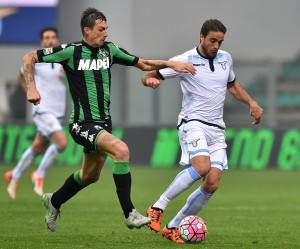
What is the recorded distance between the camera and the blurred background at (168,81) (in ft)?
82.1

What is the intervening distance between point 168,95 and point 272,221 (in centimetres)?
1461

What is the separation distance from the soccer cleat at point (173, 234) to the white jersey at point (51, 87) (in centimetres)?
638

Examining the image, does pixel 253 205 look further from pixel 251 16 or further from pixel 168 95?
pixel 251 16

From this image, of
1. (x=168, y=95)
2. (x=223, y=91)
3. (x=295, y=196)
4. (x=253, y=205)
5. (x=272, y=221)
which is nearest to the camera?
(x=223, y=91)

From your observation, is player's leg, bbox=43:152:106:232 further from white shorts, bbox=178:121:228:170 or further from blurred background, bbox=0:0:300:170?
blurred background, bbox=0:0:300:170

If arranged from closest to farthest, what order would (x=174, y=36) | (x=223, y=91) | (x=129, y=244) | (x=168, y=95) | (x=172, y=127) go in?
1. (x=129, y=244)
2. (x=223, y=91)
3. (x=172, y=127)
4. (x=168, y=95)
5. (x=174, y=36)

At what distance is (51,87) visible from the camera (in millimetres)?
17297

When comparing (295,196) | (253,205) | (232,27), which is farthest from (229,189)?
(232,27)

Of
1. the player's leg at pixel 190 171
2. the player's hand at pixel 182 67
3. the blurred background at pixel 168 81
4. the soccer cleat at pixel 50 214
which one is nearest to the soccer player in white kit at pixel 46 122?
the soccer cleat at pixel 50 214

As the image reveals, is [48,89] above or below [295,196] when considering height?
above

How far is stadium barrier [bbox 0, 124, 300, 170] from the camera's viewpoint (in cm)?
2478

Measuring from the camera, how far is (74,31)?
1259 inches

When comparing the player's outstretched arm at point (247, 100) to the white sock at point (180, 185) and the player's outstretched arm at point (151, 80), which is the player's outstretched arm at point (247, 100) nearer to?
the player's outstretched arm at point (151, 80)

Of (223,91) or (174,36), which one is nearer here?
(223,91)
